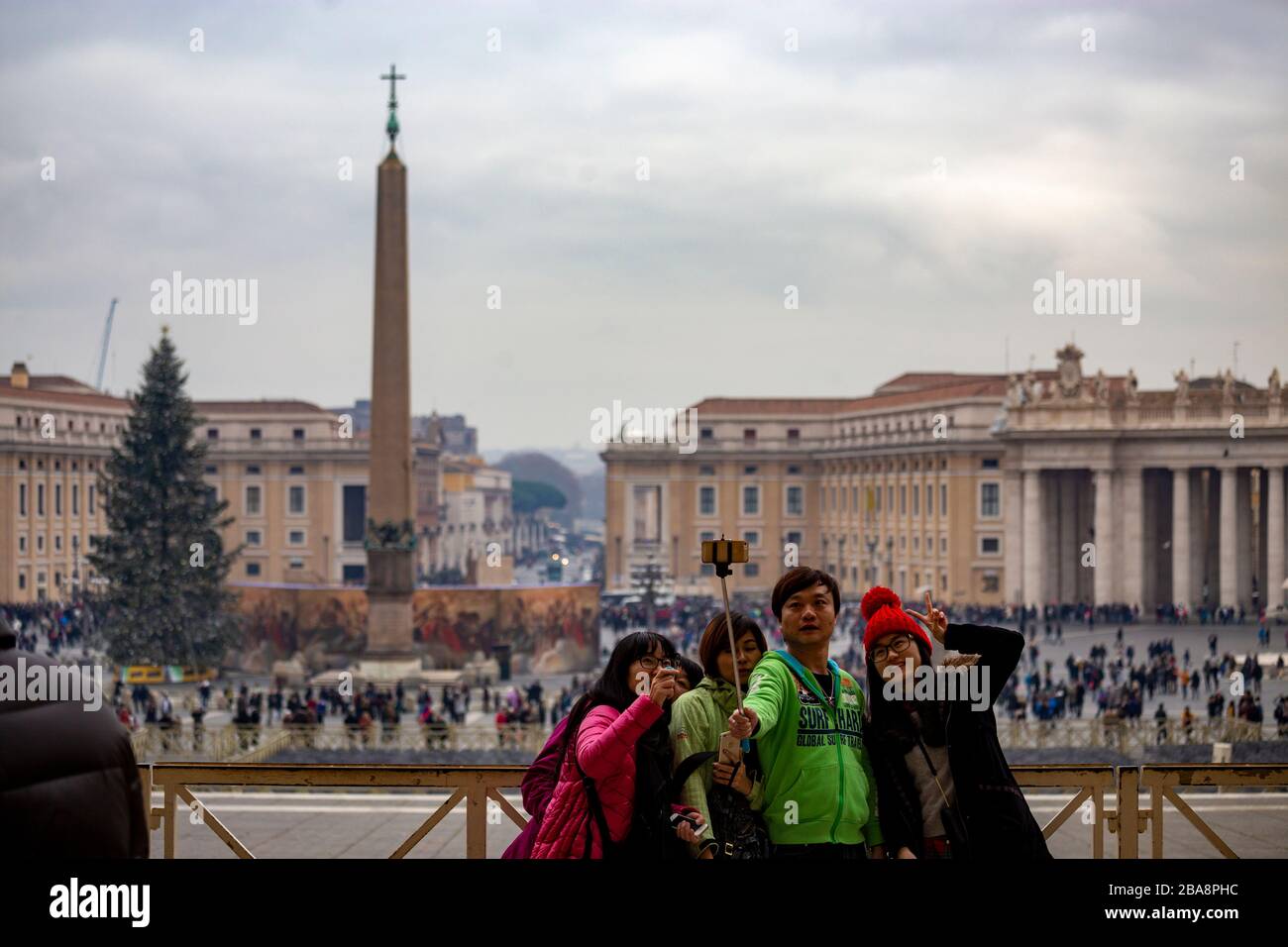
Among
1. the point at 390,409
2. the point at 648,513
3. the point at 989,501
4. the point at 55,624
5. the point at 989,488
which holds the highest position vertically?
the point at 390,409

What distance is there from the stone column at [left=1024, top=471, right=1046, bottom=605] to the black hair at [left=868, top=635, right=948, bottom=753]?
59.0 m

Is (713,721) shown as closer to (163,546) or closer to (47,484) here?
(163,546)

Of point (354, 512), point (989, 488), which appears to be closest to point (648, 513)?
point (354, 512)

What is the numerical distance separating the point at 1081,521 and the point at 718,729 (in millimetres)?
62135

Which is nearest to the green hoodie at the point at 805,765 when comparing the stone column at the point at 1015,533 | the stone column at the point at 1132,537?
the stone column at the point at 1132,537

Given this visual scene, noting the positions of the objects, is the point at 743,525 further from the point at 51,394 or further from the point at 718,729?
the point at 718,729

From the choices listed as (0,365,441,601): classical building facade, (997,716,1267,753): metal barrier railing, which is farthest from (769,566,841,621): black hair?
(0,365,441,601): classical building facade

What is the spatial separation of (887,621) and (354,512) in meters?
85.8

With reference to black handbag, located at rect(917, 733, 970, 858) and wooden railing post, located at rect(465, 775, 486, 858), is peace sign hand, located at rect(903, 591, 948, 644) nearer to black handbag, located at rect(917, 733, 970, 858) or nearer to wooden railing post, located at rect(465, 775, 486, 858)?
black handbag, located at rect(917, 733, 970, 858)

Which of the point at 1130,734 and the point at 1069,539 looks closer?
the point at 1130,734

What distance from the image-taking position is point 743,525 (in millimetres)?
85875

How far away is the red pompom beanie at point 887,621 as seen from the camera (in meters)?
5.37

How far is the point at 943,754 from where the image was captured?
5293 mm
